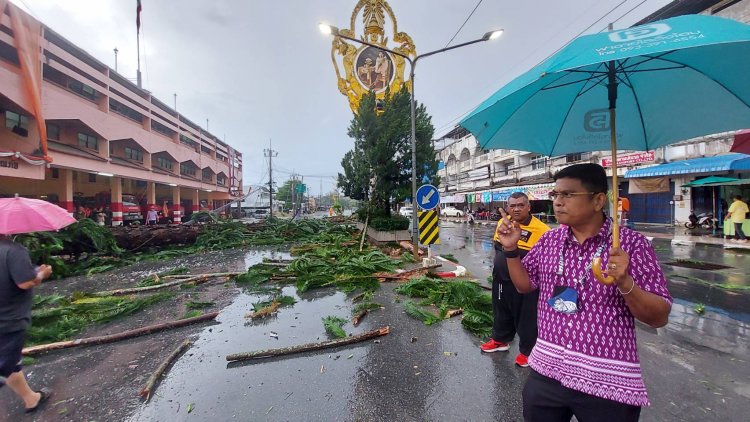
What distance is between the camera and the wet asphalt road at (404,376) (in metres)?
2.86

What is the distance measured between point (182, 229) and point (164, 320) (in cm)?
974

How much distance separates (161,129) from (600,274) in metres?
39.1

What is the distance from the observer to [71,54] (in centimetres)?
2000

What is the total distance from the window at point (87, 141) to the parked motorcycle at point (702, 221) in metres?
36.5

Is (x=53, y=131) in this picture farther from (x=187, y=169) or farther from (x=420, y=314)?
(x=420, y=314)

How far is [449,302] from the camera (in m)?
5.67

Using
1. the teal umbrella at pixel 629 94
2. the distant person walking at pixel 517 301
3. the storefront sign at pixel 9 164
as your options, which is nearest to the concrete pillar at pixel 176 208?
the storefront sign at pixel 9 164

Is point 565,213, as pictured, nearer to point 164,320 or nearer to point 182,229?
point 164,320

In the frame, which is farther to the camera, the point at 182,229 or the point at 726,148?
the point at 726,148

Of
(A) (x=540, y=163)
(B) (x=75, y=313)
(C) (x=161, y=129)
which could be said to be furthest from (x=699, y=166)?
(C) (x=161, y=129)

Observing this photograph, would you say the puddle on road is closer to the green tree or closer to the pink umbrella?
the pink umbrella

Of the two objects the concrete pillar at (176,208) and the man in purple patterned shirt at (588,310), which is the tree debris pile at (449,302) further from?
the concrete pillar at (176,208)

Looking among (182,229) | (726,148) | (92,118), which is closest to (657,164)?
(726,148)

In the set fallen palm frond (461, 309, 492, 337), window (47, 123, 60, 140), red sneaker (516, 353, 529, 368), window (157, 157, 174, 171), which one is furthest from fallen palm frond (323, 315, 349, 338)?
window (157, 157, 174, 171)
